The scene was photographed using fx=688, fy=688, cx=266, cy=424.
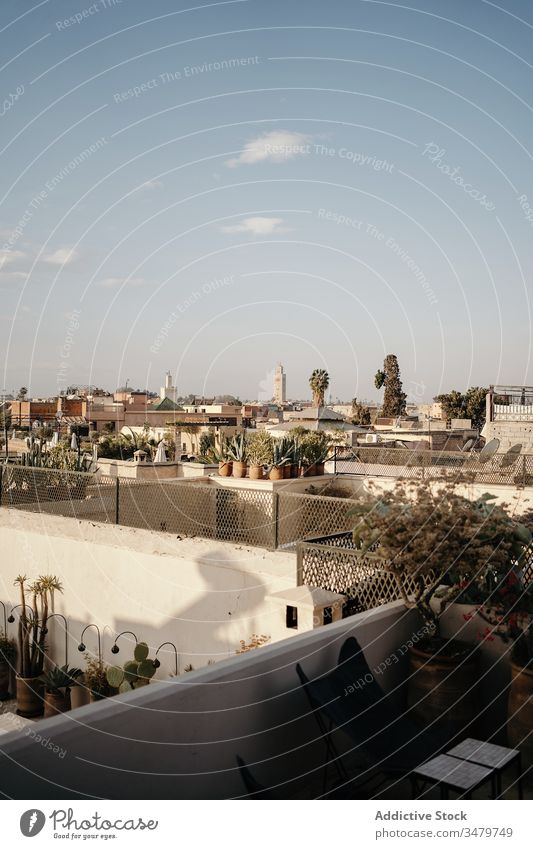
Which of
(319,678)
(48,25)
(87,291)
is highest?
(48,25)

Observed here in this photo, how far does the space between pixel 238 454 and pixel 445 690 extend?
22.3ft

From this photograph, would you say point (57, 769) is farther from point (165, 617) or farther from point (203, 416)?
point (203, 416)

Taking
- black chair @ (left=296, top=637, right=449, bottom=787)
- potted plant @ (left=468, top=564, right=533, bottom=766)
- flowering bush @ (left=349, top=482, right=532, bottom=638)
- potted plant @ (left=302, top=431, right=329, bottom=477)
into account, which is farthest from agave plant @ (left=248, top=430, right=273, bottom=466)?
black chair @ (left=296, top=637, right=449, bottom=787)

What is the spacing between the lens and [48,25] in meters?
5.43

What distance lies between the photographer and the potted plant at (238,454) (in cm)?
1027

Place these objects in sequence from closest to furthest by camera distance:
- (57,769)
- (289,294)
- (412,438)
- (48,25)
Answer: (57,769)
(48,25)
(289,294)
(412,438)

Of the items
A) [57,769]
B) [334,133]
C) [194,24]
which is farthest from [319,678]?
[194,24]

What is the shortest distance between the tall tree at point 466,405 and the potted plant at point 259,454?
A: 3638 centimetres

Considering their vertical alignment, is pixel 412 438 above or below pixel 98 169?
below

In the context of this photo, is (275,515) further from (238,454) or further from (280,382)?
(280,382)

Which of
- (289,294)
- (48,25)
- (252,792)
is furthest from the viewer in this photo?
(289,294)

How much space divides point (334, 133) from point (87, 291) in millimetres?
2985

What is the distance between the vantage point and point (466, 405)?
48.1 metres

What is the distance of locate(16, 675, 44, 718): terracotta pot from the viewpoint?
7637 millimetres
